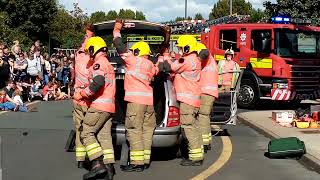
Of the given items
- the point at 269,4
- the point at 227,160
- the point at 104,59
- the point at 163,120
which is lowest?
the point at 227,160

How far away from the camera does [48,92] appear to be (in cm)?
1947

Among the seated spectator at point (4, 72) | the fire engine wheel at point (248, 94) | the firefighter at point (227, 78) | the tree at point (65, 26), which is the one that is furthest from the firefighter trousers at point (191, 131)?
the tree at point (65, 26)

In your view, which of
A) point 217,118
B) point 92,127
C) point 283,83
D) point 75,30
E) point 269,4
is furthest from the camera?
point 75,30

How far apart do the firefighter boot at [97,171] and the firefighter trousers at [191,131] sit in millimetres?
1438

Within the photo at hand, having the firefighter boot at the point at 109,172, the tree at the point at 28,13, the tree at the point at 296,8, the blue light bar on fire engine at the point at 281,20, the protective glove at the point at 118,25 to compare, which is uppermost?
the tree at the point at 28,13

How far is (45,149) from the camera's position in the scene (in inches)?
370

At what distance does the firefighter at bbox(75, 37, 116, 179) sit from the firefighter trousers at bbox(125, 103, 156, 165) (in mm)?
393

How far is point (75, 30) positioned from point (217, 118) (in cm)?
4773

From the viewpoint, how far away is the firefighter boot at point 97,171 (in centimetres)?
709

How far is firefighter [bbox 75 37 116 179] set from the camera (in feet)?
23.4

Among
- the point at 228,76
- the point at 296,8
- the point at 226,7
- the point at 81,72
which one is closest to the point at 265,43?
the point at 228,76

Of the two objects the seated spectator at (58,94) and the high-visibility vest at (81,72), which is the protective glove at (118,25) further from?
the seated spectator at (58,94)

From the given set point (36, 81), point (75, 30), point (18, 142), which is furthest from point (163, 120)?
point (75, 30)

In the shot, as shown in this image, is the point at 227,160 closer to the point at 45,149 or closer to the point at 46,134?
the point at 45,149
